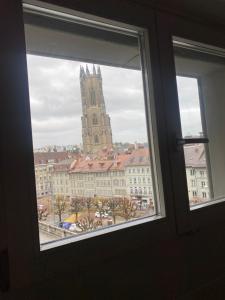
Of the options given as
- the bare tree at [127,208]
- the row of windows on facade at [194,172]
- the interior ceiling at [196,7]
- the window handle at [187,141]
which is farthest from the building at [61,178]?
the interior ceiling at [196,7]

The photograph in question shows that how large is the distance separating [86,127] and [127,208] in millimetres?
→ 336

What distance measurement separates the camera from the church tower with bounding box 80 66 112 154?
1067mm

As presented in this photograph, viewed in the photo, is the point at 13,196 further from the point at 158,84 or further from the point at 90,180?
the point at 158,84

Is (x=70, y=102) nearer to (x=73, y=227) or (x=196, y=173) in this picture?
(x=73, y=227)

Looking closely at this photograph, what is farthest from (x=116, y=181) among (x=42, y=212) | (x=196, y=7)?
(x=196, y=7)

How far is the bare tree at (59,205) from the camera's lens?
96cm

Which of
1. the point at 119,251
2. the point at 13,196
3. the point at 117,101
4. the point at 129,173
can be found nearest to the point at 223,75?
the point at 117,101

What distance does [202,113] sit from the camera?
4.75ft

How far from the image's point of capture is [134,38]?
1.21 m

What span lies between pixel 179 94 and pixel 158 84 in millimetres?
174

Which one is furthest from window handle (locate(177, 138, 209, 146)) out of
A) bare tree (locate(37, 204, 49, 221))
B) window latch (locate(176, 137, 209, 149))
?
bare tree (locate(37, 204, 49, 221))

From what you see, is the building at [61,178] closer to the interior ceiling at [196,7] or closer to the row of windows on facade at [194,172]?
the row of windows on facade at [194,172]

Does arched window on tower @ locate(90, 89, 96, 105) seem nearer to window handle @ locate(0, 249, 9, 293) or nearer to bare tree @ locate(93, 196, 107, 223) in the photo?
bare tree @ locate(93, 196, 107, 223)

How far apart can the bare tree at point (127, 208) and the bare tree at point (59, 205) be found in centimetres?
23
